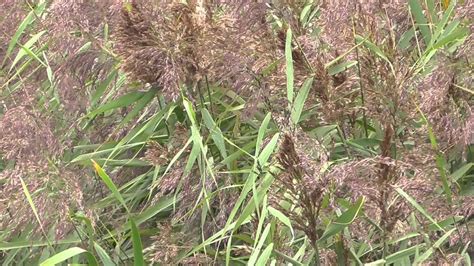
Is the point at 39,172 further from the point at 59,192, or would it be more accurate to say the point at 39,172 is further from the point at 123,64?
the point at 123,64

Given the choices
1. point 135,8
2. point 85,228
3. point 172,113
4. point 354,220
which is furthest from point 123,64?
point 354,220

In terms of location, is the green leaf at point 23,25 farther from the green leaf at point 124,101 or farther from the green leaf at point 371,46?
the green leaf at point 371,46

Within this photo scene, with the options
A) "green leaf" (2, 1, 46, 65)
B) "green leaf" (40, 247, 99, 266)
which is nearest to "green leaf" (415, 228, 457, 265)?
"green leaf" (40, 247, 99, 266)

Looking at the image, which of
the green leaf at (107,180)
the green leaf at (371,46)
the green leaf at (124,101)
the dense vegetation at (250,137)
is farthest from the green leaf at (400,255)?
the green leaf at (124,101)

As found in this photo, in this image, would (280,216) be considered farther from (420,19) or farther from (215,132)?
(420,19)

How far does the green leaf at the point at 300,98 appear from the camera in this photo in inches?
57.4

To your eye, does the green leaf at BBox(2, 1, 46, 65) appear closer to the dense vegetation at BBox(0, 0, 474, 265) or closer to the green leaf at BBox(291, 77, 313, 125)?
the dense vegetation at BBox(0, 0, 474, 265)

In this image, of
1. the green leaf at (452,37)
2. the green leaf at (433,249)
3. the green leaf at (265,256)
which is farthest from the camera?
the green leaf at (452,37)

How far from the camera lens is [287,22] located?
1.58 metres

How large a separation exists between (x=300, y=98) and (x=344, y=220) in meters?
0.26

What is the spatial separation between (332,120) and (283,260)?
0.26m

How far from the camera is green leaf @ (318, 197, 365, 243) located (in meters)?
1.26

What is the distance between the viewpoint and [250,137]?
1.69m

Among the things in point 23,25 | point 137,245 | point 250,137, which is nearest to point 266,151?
point 137,245
